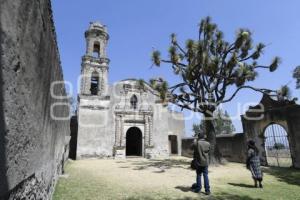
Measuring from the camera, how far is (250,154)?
272 inches

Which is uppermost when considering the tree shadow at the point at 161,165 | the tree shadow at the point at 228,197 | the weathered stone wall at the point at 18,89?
the weathered stone wall at the point at 18,89

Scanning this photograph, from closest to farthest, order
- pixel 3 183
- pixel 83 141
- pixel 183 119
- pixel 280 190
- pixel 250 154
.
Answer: pixel 3 183 → pixel 280 190 → pixel 250 154 → pixel 83 141 → pixel 183 119

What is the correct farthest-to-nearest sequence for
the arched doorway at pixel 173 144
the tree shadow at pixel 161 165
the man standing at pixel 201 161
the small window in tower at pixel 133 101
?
the arched doorway at pixel 173 144 < the small window in tower at pixel 133 101 < the tree shadow at pixel 161 165 < the man standing at pixel 201 161

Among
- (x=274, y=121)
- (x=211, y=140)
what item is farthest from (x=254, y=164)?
(x=274, y=121)

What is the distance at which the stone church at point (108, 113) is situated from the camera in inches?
693

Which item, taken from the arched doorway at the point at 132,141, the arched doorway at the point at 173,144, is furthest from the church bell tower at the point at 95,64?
the arched doorway at the point at 173,144

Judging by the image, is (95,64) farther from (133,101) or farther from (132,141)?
(132,141)

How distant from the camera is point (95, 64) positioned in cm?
1902

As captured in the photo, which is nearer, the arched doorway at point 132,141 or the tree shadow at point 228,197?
the tree shadow at point 228,197

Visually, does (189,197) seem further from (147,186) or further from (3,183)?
(3,183)

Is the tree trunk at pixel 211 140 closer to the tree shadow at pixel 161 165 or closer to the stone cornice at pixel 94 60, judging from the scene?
the tree shadow at pixel 161 165

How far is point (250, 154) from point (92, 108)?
45.2ft

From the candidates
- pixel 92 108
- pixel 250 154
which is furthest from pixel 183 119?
pixel 250 154

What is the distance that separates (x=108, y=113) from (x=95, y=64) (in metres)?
4.58
